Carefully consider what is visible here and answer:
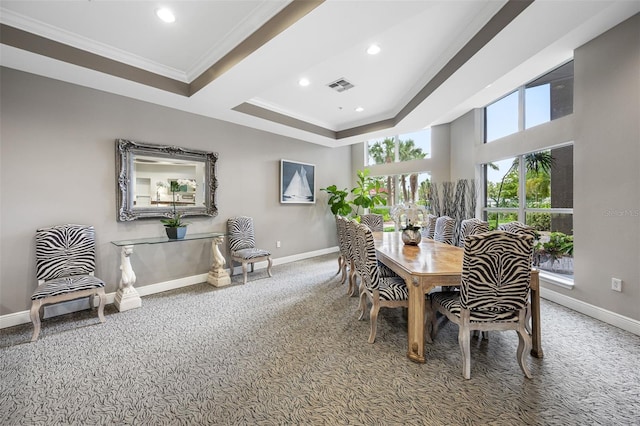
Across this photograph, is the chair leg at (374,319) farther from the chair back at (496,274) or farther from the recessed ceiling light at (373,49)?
the recessed ceiling light at (373,49)

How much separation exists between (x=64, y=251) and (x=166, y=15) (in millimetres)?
2760

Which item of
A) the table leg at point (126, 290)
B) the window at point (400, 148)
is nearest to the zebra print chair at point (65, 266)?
the table leg at point (126, 290)

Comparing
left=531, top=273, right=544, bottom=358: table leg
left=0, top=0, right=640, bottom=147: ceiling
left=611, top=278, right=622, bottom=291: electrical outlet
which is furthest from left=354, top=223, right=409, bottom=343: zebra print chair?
left=611, top=278, right=622, bottom=291: electrical outlet

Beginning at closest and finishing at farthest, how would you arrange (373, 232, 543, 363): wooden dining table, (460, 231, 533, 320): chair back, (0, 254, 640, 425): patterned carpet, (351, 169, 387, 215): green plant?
(0, 254, 640, 425): patterned carpet
(460, 231, 533, 320): chair back
(373, 232, 543, 363): wooden dining table
(351, 169, 387, 215): green plant

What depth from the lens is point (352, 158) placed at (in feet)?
25.2

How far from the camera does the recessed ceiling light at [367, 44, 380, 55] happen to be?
120 inches

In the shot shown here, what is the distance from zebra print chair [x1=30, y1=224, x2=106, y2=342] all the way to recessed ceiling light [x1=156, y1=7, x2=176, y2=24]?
2523 mm

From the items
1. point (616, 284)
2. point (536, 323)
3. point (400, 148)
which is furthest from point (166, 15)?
point (400, 148)

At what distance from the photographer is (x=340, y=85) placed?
4.09 meters

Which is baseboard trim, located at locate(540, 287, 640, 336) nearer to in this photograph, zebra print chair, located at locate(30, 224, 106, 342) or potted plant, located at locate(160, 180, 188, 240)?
potted plant, located at locate(160, 180, 188, 240)

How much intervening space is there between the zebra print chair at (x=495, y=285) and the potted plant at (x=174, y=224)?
350 cm

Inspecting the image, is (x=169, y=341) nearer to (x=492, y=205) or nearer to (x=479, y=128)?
(x=492, y=205)

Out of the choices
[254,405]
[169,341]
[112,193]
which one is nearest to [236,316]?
[169,341]

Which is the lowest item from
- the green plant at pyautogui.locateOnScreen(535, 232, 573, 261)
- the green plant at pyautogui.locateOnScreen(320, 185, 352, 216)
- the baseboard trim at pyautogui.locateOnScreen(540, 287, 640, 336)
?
the baseboard trim at pyautogui.locateOnScreen(540, 287, 640, 336)
